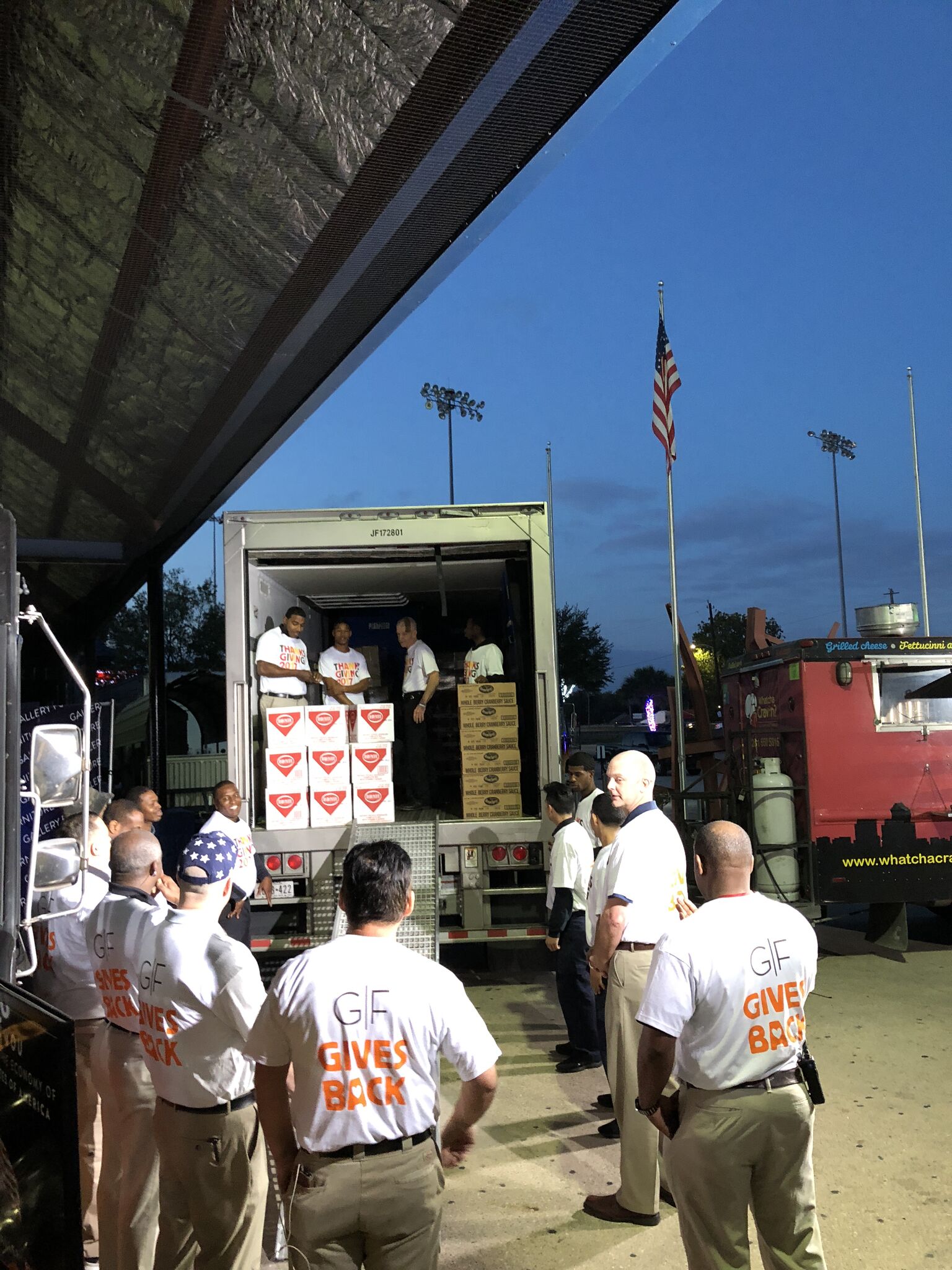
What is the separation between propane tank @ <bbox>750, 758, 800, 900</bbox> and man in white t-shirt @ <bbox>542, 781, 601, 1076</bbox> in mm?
3065

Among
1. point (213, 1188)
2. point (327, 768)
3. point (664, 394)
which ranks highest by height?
point (664, 394)

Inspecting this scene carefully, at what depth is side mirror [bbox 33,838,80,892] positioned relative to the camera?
3.80 m

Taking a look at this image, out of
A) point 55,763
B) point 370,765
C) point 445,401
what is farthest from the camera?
point 445,401

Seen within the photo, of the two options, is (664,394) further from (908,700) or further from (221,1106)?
(221,1106)

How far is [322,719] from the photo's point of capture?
855 centimetres

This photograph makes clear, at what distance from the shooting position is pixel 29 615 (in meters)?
3.98

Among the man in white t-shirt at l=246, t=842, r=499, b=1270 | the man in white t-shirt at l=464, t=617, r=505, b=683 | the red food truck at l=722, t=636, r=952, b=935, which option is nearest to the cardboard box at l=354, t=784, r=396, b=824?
the man in white t-shirt at l=464, t=617, r=505, b=683

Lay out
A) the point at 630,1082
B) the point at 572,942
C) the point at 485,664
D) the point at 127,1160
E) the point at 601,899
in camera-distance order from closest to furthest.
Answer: the point at 127,1160
the point at 630,1082
the point at 601,899
the point at 572,942
the point at 485,664

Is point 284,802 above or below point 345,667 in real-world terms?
below

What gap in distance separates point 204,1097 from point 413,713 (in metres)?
6.36

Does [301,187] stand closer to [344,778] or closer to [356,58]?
[356,58]

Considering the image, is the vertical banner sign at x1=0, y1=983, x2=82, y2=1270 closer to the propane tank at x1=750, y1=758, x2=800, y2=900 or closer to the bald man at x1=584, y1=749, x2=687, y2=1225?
the bald man at x1=584, y1=749, x2=687, y2=1225

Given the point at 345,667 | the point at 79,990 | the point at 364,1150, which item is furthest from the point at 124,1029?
the point at 345,667

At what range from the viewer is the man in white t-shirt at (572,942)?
705 centimetres
